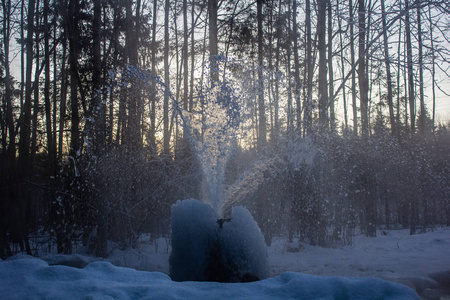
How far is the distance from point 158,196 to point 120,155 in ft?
3.83

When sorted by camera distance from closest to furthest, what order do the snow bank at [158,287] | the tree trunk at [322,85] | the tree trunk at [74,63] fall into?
the snow bank at [158,287] < the tree trunk at [74,63] < the tree trunk at [322,85]

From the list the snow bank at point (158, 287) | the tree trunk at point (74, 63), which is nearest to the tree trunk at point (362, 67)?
the snow bank at point (158, 287)

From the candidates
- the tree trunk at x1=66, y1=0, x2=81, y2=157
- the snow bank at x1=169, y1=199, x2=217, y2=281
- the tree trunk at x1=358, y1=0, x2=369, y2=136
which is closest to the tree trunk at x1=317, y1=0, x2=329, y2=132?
the tree trunk at x1=358, y1=0, x2=369, y2=136

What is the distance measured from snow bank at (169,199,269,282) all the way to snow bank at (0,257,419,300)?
69.1 inches

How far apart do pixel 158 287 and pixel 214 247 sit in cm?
209

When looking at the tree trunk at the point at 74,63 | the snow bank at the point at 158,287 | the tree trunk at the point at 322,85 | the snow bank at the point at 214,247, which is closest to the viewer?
the snow bank at the point at 158,287

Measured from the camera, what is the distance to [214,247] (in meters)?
4.04

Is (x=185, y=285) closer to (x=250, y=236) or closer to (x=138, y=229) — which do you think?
(x=250, y=236)

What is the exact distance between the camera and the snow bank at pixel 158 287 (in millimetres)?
1880

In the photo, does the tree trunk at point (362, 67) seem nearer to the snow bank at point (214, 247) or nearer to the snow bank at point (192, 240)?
the snow bank at point (214, 247)

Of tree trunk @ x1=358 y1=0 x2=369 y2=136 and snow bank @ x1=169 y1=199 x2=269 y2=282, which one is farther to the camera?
tree trunk @ x1=358 y1=0 x2=369 y2=136

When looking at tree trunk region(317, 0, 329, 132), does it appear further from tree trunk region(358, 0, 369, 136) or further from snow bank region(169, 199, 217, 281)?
snow bank region(169, 199, 217, 281)

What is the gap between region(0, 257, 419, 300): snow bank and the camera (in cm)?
188

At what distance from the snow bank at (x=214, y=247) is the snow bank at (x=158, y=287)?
1.75 meters
